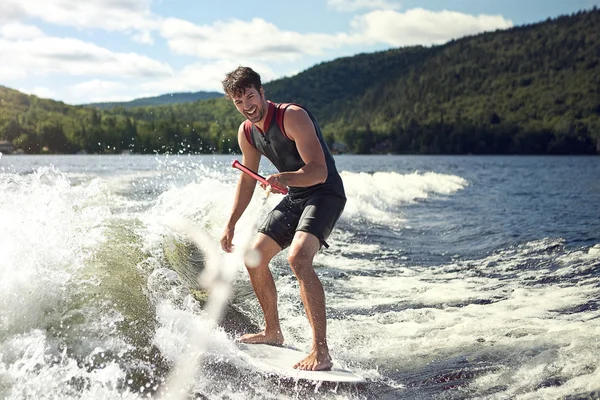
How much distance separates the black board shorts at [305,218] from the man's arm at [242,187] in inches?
14.7

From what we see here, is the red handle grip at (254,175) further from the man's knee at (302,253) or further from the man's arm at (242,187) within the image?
the man's knee at (302,253)

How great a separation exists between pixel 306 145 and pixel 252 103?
603 millimetres

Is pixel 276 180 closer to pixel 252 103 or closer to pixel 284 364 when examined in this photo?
pixel 252 103

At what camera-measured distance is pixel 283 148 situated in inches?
213

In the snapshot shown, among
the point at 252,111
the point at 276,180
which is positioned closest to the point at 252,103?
the point at 252,111

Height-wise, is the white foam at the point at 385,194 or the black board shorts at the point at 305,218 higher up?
the black board shorts at the point at 305,218

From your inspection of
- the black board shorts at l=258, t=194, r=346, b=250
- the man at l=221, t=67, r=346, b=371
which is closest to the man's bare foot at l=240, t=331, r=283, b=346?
the man at l=221, t=67, r=346, b=371

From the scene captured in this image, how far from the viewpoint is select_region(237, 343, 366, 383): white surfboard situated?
4.83 meters

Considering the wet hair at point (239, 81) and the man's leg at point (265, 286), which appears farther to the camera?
the man's leg at point (265, 286)

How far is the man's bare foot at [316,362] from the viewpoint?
4977 millimetres

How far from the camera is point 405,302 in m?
7.86

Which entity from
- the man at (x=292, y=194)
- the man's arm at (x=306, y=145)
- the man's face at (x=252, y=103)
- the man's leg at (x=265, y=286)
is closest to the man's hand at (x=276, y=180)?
the man at (x=292, y=194)

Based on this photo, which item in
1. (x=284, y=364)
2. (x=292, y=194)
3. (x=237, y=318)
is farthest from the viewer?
(x=237, y=318)

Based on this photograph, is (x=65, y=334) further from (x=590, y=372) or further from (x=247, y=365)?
(x=590, y=372)
